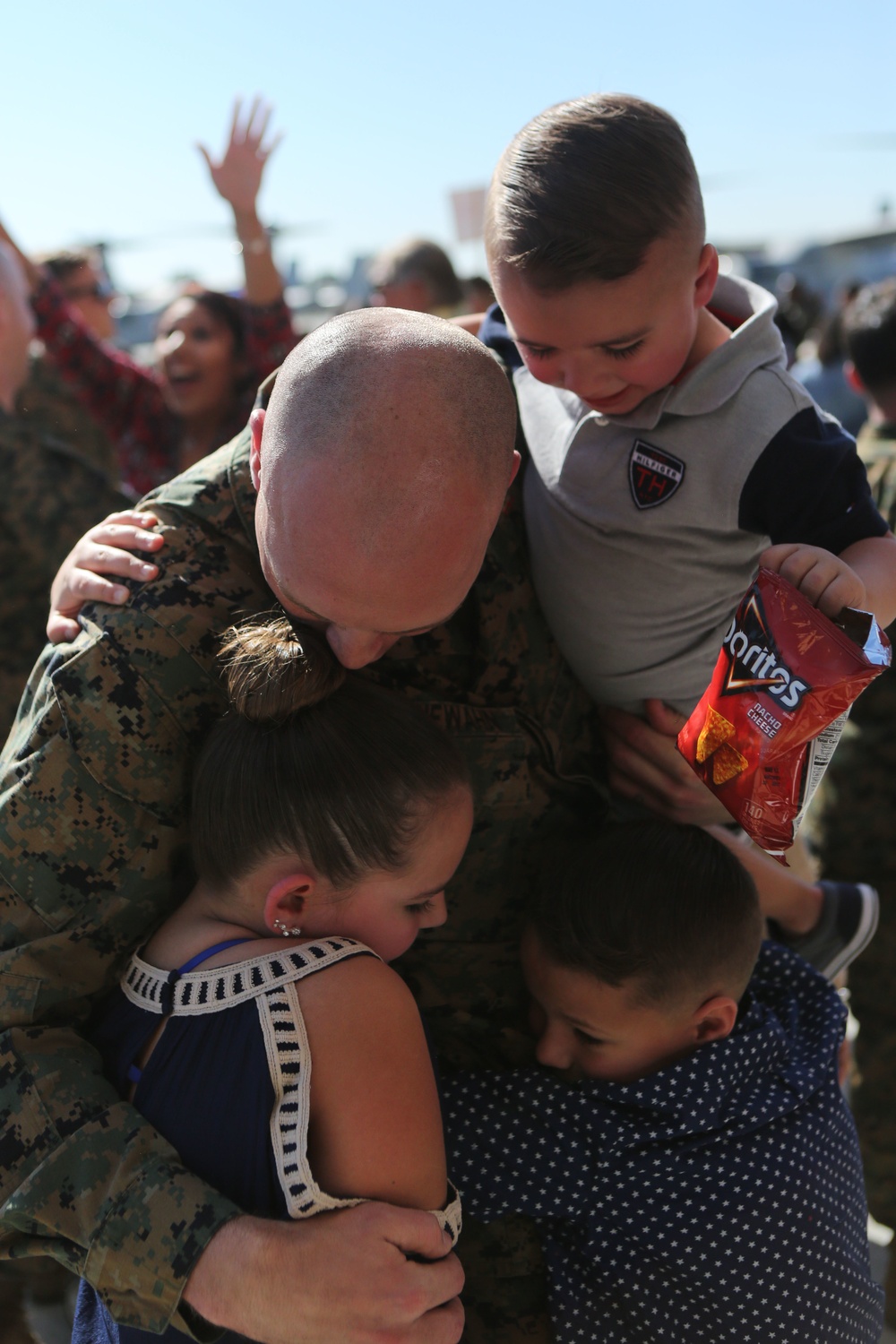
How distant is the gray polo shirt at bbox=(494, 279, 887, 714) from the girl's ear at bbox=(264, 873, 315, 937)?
0.67 m

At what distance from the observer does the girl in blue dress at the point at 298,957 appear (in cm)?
137

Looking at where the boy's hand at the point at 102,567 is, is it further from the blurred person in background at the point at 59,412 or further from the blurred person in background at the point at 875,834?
the blurred person in background at the point at 59,412

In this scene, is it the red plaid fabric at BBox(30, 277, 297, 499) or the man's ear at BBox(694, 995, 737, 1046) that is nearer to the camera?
the man's ear at BBox(694, 995, 737, 1046)

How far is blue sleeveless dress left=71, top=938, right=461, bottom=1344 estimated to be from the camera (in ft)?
4.43

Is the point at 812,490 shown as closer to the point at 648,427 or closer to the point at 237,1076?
the point at 648,427

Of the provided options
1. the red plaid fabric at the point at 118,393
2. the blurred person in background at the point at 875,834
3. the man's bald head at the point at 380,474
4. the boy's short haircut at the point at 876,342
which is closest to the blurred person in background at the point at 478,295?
the red plaid fabric at the point at 118,393

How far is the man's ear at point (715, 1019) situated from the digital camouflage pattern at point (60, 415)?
3.20m

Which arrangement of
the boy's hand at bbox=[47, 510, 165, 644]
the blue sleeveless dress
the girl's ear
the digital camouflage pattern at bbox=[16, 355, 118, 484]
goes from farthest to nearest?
the digital camouflage pattern at bbox=[16, 355, 118, 484] < the boy's hand at bbox=[47, 510, 165, 644] < the girl's ear < the blue sleeveless dress

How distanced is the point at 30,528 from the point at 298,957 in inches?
110

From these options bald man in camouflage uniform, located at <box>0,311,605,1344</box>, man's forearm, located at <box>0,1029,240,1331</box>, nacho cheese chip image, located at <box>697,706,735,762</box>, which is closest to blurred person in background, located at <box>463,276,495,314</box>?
bald man in camouflage uniform, located at <box>0,311,605,1344</box>

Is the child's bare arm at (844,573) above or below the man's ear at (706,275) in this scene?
below

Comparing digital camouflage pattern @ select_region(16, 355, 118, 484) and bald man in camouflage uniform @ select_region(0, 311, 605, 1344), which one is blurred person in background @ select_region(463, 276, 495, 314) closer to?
digital camouflage pattern @ select_region(16, 355, 118, 484)

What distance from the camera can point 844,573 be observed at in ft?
4.35

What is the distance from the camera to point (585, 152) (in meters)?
1.49
